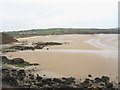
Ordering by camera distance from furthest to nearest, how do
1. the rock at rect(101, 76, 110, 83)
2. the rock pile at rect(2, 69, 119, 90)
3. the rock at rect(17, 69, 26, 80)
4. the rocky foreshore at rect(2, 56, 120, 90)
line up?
the rock at rect(17, 69, 26, 80) < the rock at rect(101, 76, 110, 83) < the rock pile at rect(2, 69, 119, 90) < the rocky foreshore at rect(2, 56, 120, 90)

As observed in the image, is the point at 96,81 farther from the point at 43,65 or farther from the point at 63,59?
the point at 63,59

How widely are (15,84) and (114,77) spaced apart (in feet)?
14.5

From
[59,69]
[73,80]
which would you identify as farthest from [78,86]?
[59,69]

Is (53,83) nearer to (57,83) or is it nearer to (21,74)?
(57,83)

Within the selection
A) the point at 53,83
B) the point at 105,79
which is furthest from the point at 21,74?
the point at 105,79

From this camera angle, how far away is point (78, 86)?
1295 centimetres

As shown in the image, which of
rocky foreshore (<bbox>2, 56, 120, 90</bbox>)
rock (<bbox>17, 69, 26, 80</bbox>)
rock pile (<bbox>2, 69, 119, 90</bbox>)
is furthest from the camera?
rock (<bbox>17, 69, 26, 80</bbox>)

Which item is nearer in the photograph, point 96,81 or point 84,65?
point 96,81

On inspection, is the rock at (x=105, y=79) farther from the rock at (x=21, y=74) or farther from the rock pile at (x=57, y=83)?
the rock at (x=21, y=74)

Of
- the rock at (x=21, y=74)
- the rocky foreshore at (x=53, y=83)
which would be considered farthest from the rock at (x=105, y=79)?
the rock at (x=21, y=74)

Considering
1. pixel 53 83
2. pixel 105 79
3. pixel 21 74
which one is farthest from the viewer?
pixel 21 74

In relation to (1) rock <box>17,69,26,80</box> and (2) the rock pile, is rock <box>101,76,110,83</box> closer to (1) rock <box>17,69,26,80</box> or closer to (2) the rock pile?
(2) the rock pile

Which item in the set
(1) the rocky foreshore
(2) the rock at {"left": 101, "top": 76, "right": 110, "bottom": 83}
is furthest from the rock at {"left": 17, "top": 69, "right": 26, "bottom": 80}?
(2) the rock at {"left": 101, "top": 76, "right": 110, "bottom": 83}

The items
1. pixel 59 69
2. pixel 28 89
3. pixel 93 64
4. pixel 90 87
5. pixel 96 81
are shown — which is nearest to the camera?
pixel 28 89
